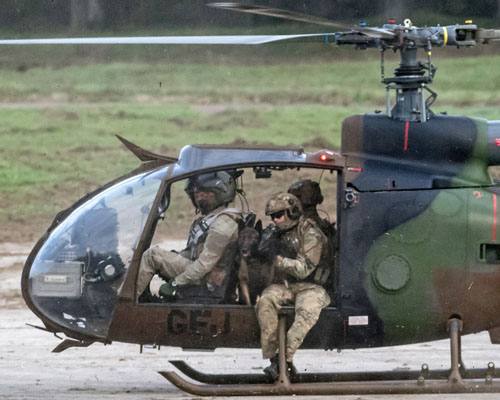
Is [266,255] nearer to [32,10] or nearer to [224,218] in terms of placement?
[224,218]

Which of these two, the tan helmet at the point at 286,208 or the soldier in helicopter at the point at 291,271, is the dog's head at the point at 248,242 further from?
the tan helmet at the point at 286,208

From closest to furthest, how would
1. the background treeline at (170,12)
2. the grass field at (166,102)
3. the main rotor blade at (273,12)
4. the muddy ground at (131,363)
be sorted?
the main rotor blade at (273,12) → the muddy ground at (131,363) → the grass field at (166,102) → the background treeline at (170,12)

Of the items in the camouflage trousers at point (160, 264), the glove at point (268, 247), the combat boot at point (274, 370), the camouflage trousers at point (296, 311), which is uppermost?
the glove at point (268, 247)

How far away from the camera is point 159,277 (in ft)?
24.4

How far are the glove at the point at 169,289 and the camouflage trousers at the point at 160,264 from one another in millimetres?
50

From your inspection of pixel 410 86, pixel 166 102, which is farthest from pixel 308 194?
pixel 166 102

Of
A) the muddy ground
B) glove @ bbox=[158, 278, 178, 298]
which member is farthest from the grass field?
glove @ bbox=[158, 278, 178, 298]

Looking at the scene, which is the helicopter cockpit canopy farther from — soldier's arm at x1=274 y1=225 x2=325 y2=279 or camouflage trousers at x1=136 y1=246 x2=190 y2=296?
soldier's arm at x1=274 y1=225 x2=325 y2=279

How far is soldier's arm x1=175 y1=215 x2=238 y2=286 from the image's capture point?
23.8 ft

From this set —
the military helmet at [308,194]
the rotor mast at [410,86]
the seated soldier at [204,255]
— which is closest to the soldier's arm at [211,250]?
the seated soldier at [204,255]

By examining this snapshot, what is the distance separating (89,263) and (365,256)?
2000 mm

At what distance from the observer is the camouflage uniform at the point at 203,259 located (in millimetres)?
7270

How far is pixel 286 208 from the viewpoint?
7.29 m

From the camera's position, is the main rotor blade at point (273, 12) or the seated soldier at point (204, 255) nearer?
the main rotor blade at point (273, 12)
